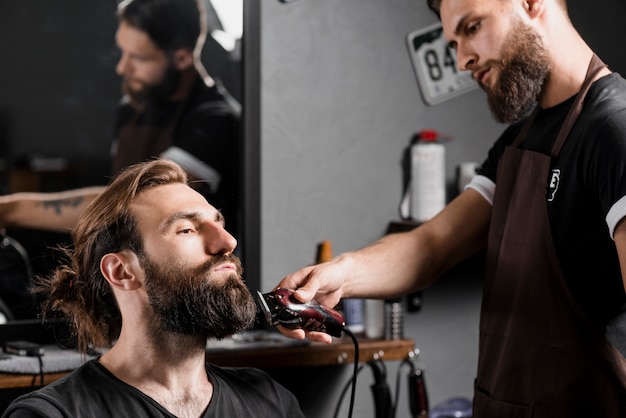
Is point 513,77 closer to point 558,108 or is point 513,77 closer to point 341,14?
point 558,108

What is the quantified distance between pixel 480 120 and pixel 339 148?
0.60 meters

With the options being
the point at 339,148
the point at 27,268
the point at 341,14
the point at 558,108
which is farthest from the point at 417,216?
the point at 27,268

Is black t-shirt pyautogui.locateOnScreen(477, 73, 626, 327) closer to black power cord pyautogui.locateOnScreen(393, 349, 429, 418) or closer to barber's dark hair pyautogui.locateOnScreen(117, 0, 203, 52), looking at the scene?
black power cord pyautogui.locateOnScreen(393, 349, 429, 418)

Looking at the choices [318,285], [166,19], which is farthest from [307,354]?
[166,19]

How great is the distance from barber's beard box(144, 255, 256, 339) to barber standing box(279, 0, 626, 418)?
0.13 meters

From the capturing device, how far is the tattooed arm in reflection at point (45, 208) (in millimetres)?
2570

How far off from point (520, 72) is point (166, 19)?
3.96 ft

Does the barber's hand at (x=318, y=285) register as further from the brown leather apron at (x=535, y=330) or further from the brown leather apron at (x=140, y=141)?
the brown leather apron at (x=140, y=141)

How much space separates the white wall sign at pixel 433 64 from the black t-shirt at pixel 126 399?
142 cm

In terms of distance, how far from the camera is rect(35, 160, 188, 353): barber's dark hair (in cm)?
199

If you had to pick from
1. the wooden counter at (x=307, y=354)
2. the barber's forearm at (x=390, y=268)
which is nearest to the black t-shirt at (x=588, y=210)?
the barber's forearm at (x=390, y=268)

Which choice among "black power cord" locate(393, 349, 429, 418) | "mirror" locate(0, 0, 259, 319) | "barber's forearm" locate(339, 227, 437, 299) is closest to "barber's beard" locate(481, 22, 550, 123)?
"barber's forearm" locate(339, 227, 437, 299)

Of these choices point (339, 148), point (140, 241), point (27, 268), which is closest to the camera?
point (140, 241)

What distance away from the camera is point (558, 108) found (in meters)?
2.14
